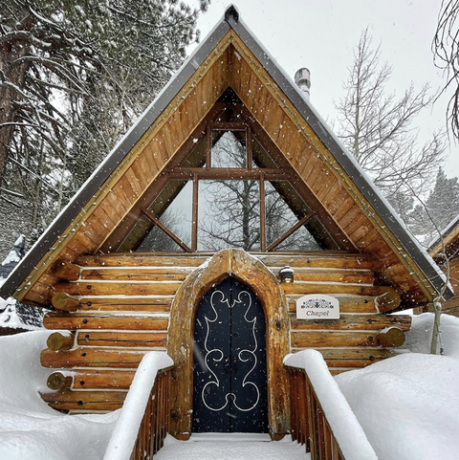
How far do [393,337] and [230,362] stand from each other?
250 centimetres

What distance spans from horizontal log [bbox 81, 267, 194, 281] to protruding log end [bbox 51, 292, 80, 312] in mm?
479

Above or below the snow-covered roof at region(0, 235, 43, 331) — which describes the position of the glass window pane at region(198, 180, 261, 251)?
Answer: above

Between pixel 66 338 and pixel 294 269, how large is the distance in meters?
3.69

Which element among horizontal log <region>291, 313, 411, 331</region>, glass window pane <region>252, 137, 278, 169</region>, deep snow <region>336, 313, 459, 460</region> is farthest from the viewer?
glass window pane <region>252, 137, 278, 169</region>

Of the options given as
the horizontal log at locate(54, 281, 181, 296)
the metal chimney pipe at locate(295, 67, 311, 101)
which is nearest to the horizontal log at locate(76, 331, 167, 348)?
the horizontal log at locate(54, 281, 181, 296)

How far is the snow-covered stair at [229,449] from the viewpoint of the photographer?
3.62 meters

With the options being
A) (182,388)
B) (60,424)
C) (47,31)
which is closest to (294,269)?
(182,388)

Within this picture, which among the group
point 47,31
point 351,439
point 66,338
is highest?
point 47,31

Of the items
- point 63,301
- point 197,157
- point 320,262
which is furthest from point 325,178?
point 63,301

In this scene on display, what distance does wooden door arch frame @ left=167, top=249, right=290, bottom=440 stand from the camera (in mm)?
4730

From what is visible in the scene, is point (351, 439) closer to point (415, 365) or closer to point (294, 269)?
point (415, 365)

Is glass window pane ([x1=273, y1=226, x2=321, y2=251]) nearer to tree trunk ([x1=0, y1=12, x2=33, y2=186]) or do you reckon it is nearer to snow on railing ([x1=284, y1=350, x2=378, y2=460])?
snow on railing ([x1=284, y1=350, x2=378, y2=460])

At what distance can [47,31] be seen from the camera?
8.83 meters

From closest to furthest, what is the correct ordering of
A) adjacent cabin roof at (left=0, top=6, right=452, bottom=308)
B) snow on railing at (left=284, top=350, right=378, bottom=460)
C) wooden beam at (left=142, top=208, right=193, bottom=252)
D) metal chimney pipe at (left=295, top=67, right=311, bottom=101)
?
snow on railing at (left=284, top=350, right=378, bottom=460)
adjacent cabin roof at (left=0, top=6, right=452, bottom=308)
wooden beam at (left=142, top=208, right=193, bottom=252)
metal chimney pipe at (left=295, top=67, right=311, bottom=101)
